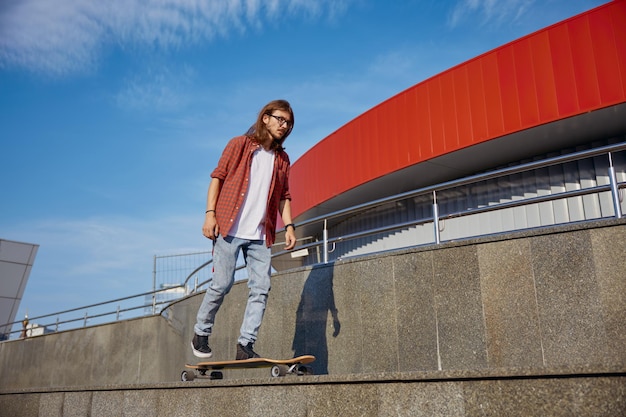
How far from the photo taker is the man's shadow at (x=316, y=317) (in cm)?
676

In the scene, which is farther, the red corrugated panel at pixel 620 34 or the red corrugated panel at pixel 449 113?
the red corrugated panel at pixel 449 113

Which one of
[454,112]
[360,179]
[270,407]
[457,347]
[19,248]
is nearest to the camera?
[270,407]

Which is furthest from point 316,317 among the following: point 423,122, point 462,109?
point 423,122

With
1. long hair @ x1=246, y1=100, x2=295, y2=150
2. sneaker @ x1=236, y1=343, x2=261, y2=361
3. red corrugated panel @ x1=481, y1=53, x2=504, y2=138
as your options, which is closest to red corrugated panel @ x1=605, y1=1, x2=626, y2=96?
red corrugated panel @ x1=481, y1=53, x2=504, y2=138

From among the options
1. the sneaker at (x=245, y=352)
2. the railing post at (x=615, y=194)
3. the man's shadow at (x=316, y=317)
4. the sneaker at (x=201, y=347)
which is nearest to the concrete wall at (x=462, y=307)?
the man's shadow at (x=316, y=317)

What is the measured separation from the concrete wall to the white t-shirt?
1887 mm

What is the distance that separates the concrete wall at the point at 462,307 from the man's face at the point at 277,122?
209cm

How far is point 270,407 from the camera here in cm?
385

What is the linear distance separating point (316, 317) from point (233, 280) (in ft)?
7.19

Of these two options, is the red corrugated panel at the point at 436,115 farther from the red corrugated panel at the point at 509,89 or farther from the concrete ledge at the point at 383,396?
the concrete ledge at the point at 383,396

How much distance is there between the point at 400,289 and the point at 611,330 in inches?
84.3

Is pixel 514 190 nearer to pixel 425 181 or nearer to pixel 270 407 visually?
pixel 425 181

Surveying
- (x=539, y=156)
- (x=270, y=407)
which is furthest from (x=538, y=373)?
(x=539, y=156)

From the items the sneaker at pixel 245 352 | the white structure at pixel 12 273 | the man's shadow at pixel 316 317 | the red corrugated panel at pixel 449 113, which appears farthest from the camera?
the white structure at pixel 12 273
